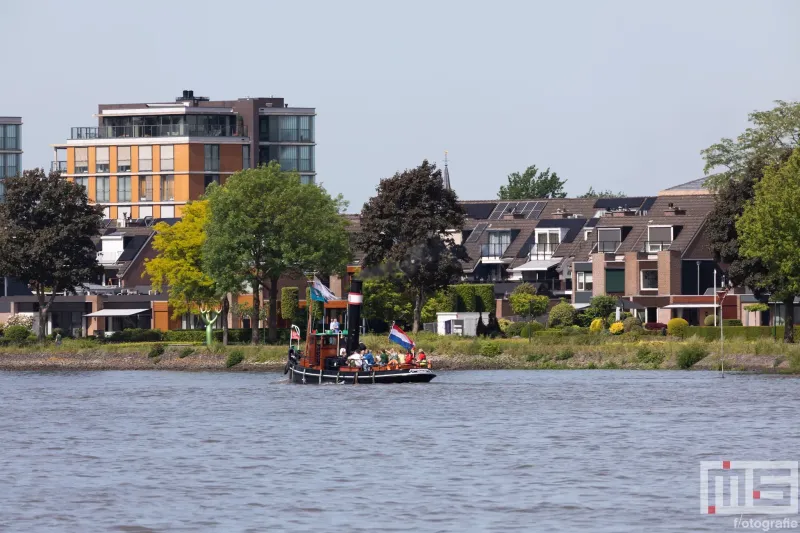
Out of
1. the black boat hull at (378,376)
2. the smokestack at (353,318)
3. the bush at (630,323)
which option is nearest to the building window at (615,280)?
the bush at (630,323)

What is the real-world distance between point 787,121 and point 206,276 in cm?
4610

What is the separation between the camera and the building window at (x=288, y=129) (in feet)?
615

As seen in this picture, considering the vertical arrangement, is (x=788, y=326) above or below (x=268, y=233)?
below

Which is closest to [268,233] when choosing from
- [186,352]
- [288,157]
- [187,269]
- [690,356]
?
[187,269]

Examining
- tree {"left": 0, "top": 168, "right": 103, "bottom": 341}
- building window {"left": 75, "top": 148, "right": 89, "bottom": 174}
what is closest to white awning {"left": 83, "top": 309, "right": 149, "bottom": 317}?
tree {"left": 0, "top": 168, "right": 103, "bottom": 341}

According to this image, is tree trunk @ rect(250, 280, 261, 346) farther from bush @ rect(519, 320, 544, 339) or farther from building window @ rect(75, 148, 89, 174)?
building window @ rect(75, 148, 89, 174)

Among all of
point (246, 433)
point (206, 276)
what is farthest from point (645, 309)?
point (246, 433)

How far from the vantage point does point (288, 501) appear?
36.7 meters

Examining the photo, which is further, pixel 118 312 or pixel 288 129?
pixel 288 129

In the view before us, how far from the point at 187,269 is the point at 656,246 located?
122ft

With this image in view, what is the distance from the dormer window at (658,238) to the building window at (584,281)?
17.1ft

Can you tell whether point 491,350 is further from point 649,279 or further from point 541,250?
point 541,250

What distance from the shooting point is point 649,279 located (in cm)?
12288

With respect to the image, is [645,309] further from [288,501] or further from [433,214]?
[288,501]
